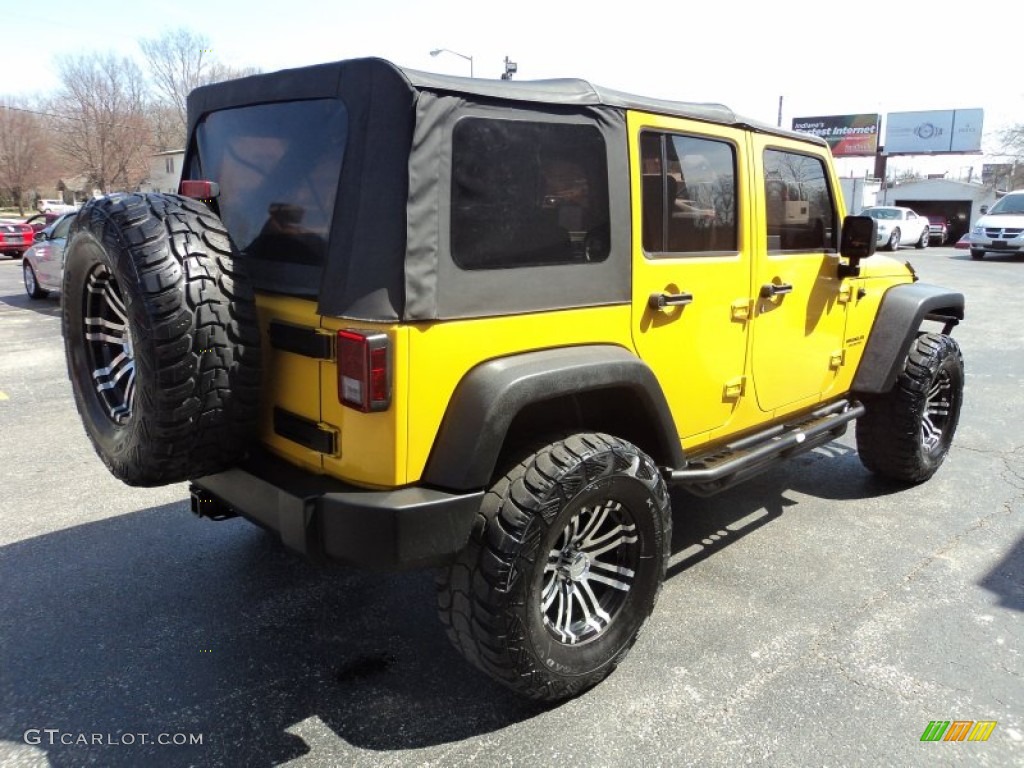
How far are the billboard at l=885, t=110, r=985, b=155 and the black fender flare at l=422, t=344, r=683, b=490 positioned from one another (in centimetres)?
5310

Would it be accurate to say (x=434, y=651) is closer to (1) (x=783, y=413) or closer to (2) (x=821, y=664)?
(2) (x=821, y=664)

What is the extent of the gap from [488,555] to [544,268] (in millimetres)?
973

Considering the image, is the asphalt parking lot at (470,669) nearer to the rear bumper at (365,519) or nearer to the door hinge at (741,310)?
the rear bumper at (365,519)

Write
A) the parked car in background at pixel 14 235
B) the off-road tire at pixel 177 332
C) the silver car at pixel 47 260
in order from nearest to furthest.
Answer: the off-road tire at pixel 177 332 < the silver car at pixel 47 260 < the parked car in background at pixel 14 235

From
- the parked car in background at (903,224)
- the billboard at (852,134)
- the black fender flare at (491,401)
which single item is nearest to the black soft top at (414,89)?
the black fender flare at (491,401)

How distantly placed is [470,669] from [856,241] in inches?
114

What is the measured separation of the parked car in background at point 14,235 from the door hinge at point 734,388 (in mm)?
23059

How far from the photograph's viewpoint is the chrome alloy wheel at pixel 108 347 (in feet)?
8.98

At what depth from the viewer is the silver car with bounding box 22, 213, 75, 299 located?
1236cm

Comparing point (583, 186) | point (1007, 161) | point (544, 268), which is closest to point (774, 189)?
point (583, 186)

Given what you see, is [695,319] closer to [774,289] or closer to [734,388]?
[734,388]

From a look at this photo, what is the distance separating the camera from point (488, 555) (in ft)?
7.89

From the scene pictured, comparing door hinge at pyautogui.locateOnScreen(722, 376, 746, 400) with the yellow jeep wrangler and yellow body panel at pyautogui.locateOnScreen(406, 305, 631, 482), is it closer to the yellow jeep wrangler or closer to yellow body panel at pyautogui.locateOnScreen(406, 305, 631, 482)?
the yellow jeep wrangler

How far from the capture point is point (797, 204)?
152 inches
